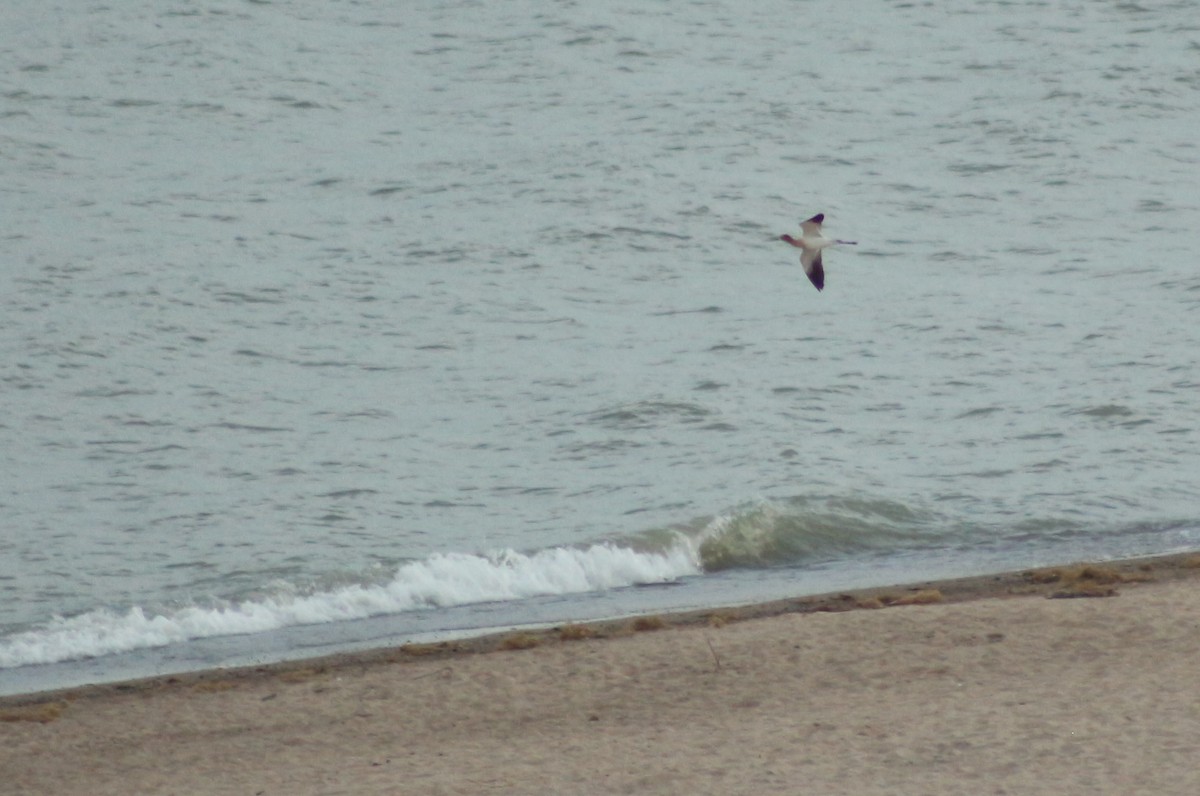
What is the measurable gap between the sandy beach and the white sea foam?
900mm

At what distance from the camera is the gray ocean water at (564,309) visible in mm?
11914

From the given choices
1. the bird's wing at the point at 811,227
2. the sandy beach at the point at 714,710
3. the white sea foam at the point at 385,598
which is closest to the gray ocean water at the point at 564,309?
the white sea foam at the point at 385,598

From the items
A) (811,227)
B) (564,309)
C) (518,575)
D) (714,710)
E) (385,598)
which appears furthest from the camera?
(564,309)

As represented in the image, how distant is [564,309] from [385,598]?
7.23m

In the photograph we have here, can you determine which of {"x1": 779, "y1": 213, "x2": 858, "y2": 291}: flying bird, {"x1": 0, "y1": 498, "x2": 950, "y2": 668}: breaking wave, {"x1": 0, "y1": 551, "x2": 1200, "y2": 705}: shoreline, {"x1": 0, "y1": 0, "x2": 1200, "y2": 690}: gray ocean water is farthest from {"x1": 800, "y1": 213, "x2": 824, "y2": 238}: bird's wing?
{"x1": 0, "y1": 498, "x2": 950, "y2": 668}: breaking wave

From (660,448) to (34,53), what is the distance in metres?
14.5

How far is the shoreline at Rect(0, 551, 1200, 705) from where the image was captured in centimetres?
970

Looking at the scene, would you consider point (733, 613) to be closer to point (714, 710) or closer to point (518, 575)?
point (518, 575)

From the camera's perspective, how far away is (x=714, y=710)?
339 inches

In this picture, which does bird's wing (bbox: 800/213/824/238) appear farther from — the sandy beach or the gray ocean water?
the gray ocean water

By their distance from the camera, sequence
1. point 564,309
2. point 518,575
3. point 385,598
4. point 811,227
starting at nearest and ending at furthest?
point 811,227
point 385,598
point 518,575
point 564,309

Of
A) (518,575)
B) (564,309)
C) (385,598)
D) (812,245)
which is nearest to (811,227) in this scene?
(812,245)

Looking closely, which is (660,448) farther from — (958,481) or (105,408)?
(105,408)

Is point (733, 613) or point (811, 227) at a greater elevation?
point (811, 227)
